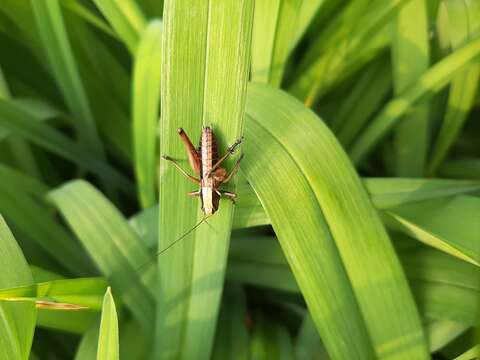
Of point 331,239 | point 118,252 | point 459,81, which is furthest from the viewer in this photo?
point 459,81

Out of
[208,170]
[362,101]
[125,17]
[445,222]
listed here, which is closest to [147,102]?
[125,17]

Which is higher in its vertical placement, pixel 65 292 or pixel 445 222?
pixel 445 222

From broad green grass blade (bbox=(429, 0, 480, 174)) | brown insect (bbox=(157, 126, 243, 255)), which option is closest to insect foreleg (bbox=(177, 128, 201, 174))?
brown insect (bbox=(157, 126, 243, 255))

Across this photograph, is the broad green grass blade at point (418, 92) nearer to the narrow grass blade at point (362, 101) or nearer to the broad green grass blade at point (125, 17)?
the narrow grass blade at point (362, 101)

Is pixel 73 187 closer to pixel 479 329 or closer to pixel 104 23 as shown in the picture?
pixel 104 23

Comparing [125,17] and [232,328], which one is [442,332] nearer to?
[232,328]
